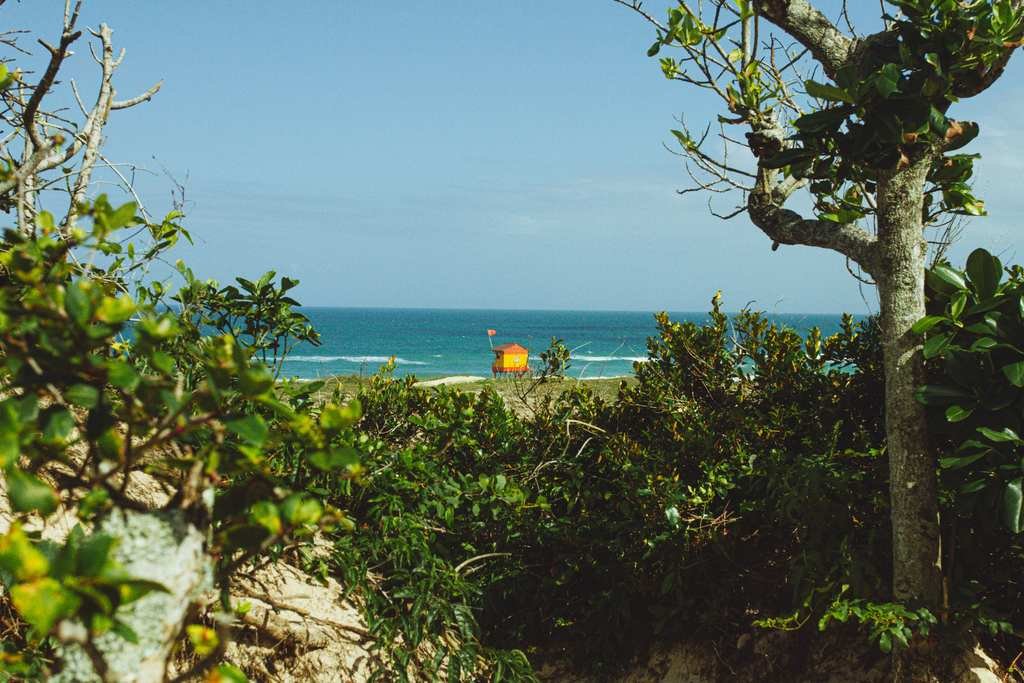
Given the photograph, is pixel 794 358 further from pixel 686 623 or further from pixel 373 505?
pixel 373 505

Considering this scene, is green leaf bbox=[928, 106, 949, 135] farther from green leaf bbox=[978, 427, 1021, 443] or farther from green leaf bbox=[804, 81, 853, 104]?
green leaf bbox=[978, 427, 1021, 443]

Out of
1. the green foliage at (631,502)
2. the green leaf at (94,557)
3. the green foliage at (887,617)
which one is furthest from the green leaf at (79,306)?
the green foliage at (887,617)

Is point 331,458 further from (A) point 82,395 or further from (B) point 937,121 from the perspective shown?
(B) point 937,121

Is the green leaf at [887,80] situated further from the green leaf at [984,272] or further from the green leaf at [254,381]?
the green leaf at [254,381]

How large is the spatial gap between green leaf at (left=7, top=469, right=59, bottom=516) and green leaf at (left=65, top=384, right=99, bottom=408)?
0.54 ft

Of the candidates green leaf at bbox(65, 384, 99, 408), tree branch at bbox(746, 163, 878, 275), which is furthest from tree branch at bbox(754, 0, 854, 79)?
green leaf at bbox(65, 384, 99, 408)

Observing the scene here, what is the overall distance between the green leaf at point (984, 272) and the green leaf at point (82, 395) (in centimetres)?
333

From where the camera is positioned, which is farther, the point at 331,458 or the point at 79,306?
the point at 331,458

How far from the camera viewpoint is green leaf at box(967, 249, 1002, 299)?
342 cm

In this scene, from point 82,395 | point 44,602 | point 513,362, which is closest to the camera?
point 44,602

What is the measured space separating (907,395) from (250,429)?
2.86 meters

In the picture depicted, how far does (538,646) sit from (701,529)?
1164 mm

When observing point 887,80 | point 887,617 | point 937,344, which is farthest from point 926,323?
point 887,617

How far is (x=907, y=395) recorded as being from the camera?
3.51 m
